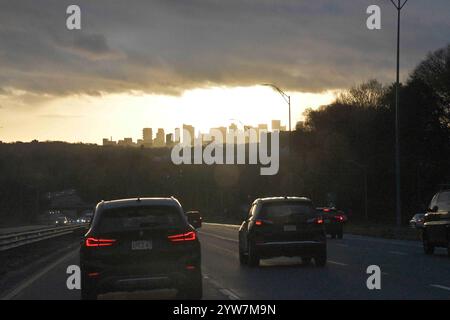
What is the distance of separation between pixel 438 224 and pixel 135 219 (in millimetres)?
15455

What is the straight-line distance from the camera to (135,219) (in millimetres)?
14797

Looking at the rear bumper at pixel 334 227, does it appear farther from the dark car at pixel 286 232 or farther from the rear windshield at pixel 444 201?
the dark car at pixel 286 232

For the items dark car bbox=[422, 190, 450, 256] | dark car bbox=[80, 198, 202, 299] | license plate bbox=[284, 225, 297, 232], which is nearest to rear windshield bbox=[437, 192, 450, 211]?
dark car bbox=[422, 190, 450, 256]

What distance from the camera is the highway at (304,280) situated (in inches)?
648

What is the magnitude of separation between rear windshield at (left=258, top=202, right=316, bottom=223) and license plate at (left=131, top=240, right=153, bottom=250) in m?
10.3

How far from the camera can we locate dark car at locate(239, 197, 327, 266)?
79.4ft

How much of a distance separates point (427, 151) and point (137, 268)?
284ft

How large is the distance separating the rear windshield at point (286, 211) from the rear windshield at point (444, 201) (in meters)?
5.30

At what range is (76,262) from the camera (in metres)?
29.6

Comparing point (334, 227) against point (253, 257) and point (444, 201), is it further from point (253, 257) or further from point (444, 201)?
point (253, 257)

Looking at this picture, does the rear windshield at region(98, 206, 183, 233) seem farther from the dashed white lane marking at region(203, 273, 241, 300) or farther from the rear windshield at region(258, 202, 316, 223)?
the rear windshield at region(258, 202, 316, 223)
